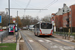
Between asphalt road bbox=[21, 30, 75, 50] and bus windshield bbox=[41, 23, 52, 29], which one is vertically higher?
bus windshield bbox=[41, 23, 52, 29]

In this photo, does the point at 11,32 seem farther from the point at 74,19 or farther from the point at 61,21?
the point at 61,21

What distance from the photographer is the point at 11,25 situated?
30.2 m

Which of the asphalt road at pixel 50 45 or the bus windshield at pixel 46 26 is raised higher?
the bus windshield at pixel 46 26

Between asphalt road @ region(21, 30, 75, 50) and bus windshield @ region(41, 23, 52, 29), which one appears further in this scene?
bus windshield @ region(41, 23, 52, 29)

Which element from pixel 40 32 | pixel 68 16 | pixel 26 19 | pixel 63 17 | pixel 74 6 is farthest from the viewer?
pixel 26 19

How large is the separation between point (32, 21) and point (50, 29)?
90.6m

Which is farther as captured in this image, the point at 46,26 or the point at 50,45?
the point at 46,26

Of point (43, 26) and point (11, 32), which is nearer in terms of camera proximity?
point (43, 26)

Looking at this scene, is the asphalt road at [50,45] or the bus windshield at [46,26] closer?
the asphalt road at [50,45]

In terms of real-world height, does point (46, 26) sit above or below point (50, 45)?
above

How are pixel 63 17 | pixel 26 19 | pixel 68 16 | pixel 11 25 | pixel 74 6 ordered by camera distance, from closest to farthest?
pixel 11 25
pixel 74 6
pixel 68 16
pixel 63 17
pixel 26 19

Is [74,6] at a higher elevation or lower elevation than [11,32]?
higher

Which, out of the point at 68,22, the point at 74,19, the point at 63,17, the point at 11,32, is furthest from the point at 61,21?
the point at 11,32

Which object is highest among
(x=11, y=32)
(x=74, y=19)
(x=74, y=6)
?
(x=74, y=6)
